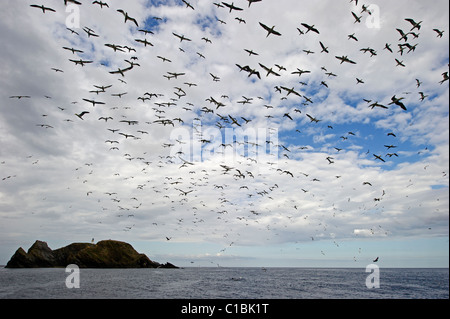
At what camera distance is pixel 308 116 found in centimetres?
2788

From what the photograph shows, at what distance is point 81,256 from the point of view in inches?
5423

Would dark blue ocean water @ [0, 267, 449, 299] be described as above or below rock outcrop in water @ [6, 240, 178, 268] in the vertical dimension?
above

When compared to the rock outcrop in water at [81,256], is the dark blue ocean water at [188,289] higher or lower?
higher

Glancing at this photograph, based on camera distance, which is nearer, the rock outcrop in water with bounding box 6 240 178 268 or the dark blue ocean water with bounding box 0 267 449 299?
the dark blue ocean water with bounding box 0 267 449 299

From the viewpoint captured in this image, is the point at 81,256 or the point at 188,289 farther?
the point at 81,256

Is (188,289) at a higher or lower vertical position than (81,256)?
higher

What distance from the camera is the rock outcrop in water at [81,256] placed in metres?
136

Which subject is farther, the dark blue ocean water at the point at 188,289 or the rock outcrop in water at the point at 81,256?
the rock outcrop in water at the point at 81,256

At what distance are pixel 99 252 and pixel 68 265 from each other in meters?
23.3

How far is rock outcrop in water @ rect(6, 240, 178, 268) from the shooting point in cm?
13625
